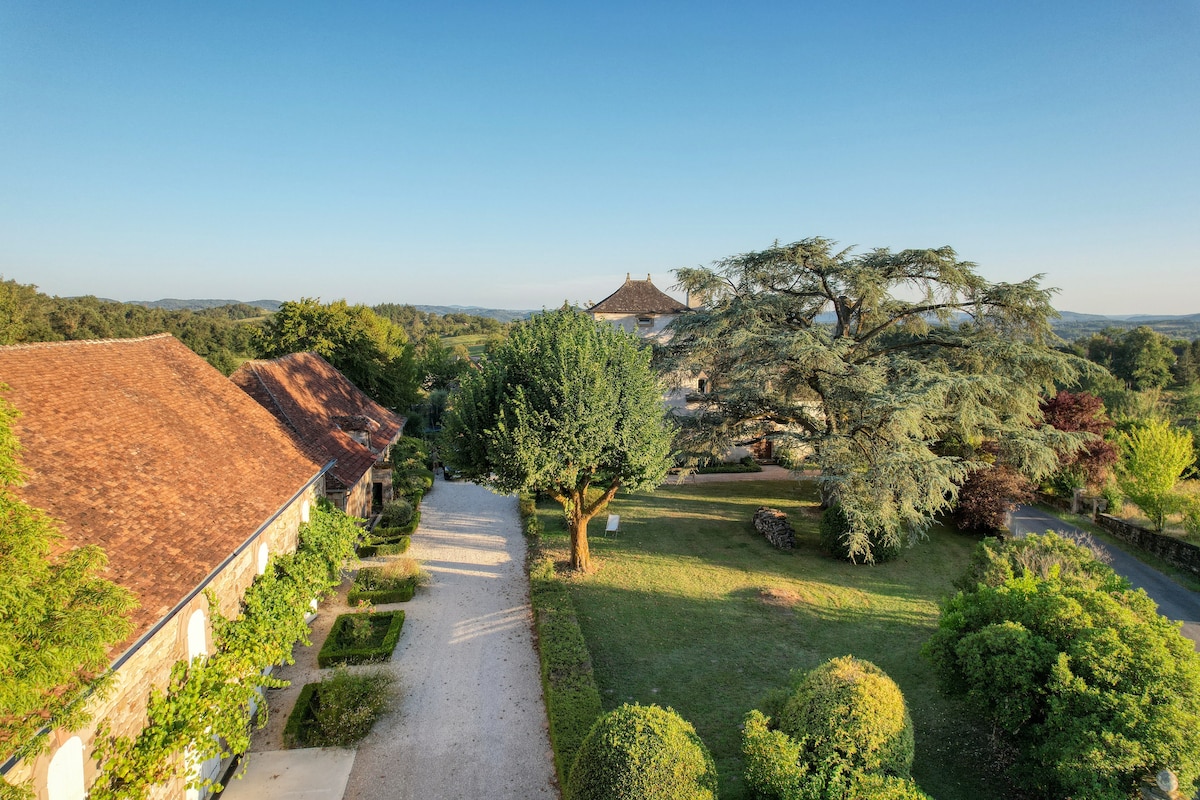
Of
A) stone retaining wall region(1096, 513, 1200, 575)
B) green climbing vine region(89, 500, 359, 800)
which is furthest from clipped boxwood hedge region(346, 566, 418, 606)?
stone retaining wall region(1096, 513, 1200, 575)

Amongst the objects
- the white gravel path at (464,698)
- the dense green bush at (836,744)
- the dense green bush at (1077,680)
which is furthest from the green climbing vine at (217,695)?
the dense green bush at (1077,680)

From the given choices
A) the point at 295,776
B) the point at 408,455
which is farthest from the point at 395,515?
the point at 295,776

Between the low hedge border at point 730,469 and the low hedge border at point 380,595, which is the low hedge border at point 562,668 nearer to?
the low hedge border at point 380,595

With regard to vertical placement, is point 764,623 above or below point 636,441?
below

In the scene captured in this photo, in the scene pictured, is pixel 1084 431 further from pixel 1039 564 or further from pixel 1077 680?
pixel 1077 680

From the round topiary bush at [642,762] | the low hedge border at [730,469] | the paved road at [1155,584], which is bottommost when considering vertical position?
the paved road at [1155,584]

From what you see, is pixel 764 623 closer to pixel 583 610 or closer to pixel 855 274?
pixel 583 610

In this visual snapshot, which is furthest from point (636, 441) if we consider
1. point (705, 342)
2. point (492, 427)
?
point (705, 342)
